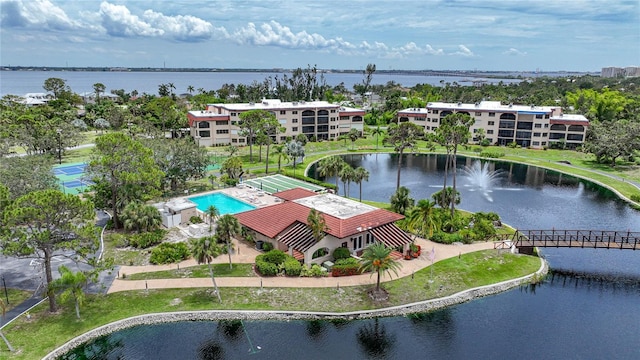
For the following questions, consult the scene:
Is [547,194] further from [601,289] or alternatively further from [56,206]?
[56,206]

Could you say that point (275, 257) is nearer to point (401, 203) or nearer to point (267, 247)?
point (267, 247)

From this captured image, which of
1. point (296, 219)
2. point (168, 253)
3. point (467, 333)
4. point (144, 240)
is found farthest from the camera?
point (144, 240)

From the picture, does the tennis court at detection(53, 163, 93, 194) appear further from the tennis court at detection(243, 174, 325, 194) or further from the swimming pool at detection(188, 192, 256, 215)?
→ the tennis court at detection(243, 174, 325, 194)

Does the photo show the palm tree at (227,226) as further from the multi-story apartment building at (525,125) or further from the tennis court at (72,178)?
the multi-story apartment building at (525,125)

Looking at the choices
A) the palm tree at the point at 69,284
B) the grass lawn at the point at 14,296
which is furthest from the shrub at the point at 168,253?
the grass lawn at the point at 14,296

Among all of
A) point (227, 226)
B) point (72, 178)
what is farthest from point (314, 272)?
point (72, 178)
